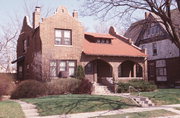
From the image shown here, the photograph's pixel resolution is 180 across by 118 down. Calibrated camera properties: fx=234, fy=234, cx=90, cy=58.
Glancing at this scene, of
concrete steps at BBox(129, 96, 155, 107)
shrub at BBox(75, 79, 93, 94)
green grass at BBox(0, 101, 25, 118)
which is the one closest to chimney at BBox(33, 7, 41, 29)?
shrub at BBox(75, 79, 93, 94)

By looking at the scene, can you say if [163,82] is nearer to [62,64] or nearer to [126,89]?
[126,89]

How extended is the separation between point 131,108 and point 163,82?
20128 millimetres

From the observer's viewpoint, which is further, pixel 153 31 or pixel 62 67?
pixel 153 31

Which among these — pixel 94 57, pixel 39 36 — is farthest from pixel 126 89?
pixel 39 36

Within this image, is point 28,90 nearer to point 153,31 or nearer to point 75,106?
point 75,106

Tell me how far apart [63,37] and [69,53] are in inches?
73.5

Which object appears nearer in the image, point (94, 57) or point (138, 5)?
point (138, 5)

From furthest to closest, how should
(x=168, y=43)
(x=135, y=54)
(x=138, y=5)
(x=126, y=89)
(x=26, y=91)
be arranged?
1. (x=168, y=43)
2. (x=135, y=54)
3. (x=126, y=89)
4. (x=26, y=91)
5. (x=138, y=5)

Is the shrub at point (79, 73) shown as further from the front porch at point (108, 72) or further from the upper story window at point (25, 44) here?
the upper story window at point (25, 44)

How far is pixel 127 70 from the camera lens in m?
30.4

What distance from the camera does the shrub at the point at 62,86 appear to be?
2147 cm

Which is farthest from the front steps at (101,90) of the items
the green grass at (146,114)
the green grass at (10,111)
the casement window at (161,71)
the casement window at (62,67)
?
A: the casement window at (161,71)

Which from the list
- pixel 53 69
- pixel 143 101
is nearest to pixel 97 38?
pixel 53 69

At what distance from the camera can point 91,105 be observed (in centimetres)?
1527
